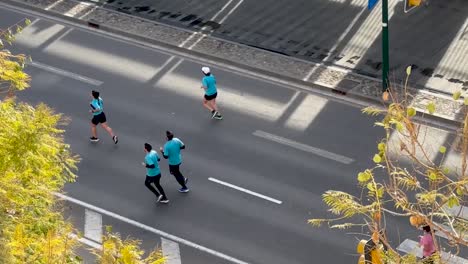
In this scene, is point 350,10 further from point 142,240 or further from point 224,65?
point 142,240

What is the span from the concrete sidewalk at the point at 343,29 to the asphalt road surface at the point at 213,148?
1.99 meters

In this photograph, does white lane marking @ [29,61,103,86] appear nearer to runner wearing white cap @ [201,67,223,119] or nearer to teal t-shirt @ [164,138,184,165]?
runner wearing white cap @ [201,67,223,119]

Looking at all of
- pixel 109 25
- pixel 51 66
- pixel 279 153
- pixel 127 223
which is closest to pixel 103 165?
pixel 127 223

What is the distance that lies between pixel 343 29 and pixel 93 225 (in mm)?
11121

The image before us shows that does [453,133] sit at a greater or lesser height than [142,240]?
greater

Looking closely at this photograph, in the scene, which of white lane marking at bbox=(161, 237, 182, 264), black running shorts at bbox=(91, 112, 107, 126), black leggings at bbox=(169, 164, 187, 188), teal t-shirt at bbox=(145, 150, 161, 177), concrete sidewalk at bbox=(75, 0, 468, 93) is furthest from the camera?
concrete sidewalk at bbox=(75, 0, 468, 93)

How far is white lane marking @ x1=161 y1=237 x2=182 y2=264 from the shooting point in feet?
61.5

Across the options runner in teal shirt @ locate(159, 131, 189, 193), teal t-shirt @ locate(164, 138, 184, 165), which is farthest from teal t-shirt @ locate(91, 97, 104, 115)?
teal t-shirt @ locate(164, 138, 184, 165)

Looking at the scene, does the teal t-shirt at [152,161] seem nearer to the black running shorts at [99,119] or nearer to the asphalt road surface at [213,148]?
the asphalt road surface at [213,148]

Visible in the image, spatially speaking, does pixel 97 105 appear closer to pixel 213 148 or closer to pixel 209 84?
pixel 209 84

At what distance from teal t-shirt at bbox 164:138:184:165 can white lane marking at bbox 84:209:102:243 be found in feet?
6.43

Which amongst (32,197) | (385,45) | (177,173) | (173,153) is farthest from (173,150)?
(32,197)

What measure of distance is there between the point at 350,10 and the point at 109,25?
24.0 ft

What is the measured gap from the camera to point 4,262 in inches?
402
